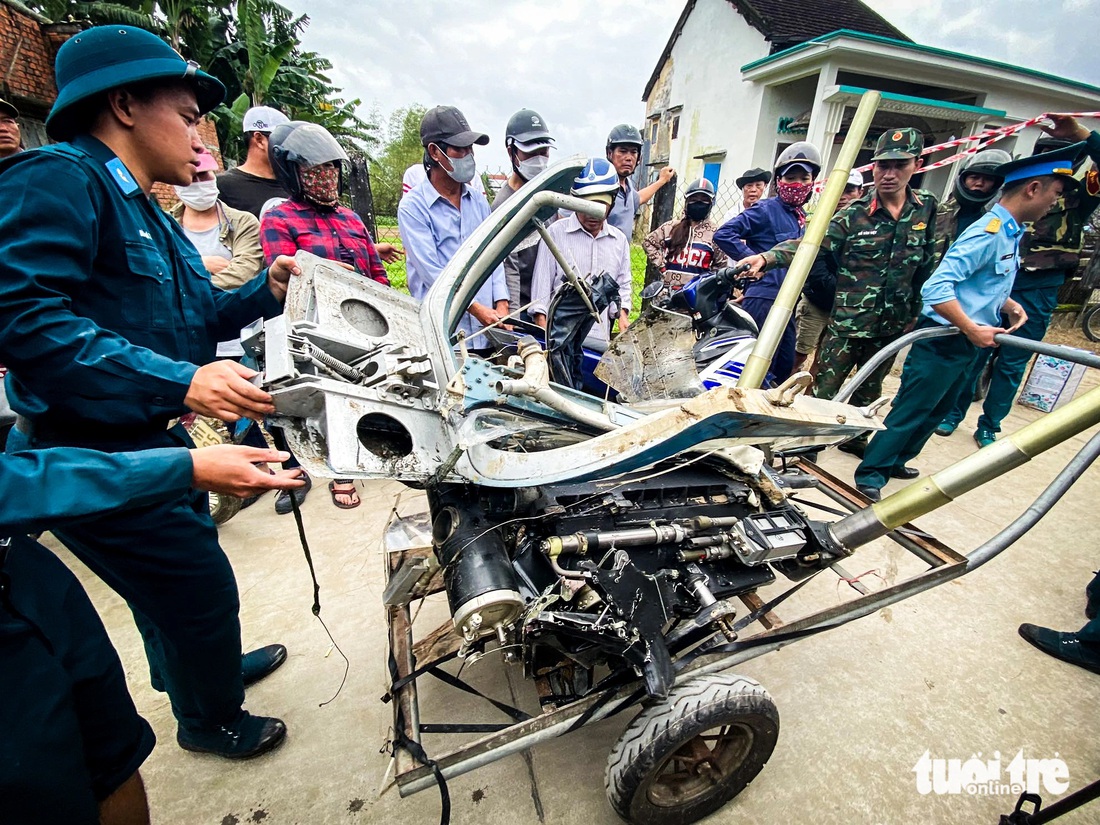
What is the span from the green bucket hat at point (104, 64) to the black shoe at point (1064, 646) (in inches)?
166

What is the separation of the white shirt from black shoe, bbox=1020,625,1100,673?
115 inches

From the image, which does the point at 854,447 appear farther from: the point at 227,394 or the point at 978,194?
the point at 227,394

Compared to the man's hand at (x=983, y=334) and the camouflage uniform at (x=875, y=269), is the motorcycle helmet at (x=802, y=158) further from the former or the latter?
the man's hand at (x=983, y=334)

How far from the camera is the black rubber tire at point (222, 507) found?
10.2 ft

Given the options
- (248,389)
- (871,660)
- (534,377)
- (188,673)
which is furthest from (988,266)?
(188,673)

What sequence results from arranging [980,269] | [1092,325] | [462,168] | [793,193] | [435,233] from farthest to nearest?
1. [1092,325]
2. [793,193]
3. [435,233]
4. [462,168]
5. [980,269]

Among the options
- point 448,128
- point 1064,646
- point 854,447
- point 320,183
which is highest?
point 448,128

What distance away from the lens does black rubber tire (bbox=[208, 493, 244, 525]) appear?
3.10 metres

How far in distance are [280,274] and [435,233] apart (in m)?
1.77

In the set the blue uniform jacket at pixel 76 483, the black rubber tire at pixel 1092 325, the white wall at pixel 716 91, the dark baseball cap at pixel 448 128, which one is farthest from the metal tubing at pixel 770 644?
the white wall at pixel 716 91

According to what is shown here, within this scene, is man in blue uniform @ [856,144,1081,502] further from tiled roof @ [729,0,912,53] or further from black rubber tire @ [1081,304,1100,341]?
tiled roof @ [729,0,912,53]

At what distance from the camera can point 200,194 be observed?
10.6 feet

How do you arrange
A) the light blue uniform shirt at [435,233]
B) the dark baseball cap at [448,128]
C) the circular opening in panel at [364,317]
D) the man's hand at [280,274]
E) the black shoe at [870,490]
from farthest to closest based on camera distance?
1. the black shoe at [870,490]
2. the light blue uniform shirt at [435,233]
3. the dark baseball cap at [448,128]
4. the man's hand at [280,274]
5. the circular opening in panel at [364,317]

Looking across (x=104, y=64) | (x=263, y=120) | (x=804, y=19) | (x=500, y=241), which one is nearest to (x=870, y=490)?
(x=500, y=241)
